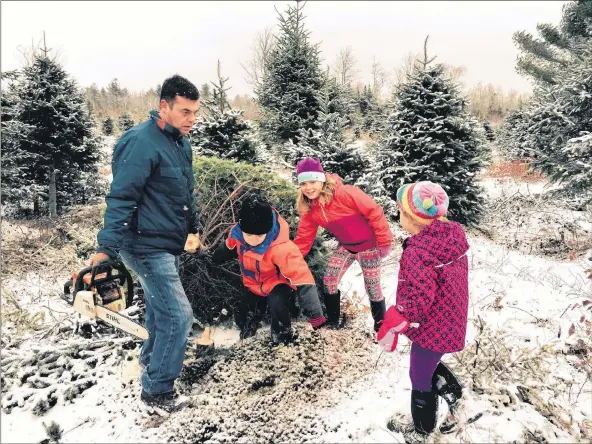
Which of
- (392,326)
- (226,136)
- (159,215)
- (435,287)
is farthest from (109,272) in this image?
(226,136)

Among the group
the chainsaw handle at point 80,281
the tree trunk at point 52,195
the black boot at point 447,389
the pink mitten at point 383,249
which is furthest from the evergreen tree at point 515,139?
the chainsaw handle at point 80,281

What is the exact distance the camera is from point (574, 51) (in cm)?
1490

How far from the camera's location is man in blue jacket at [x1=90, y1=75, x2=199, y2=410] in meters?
2.37

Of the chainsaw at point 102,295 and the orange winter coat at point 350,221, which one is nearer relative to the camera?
the chainsaw at point 102,295

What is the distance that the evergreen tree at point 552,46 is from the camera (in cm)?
1448

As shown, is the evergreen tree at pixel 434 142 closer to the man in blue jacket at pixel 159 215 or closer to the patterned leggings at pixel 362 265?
the patterned leggings at pixel 362 265

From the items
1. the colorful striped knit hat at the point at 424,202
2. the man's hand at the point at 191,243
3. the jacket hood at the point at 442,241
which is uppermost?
the colorful striped knit hat at the point at 424,202

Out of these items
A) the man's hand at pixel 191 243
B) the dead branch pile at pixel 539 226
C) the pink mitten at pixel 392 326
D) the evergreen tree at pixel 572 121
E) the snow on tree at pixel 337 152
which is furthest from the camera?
the snow on tree at pixel 337 152

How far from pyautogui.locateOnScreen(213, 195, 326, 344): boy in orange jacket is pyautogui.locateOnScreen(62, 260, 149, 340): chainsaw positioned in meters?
0.93

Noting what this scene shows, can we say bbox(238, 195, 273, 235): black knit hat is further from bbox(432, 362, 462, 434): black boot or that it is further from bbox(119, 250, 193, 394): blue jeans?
bbox(432, 362, 462, 434): black boot

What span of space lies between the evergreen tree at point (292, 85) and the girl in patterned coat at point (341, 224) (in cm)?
868

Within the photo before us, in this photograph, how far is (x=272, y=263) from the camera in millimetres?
3260

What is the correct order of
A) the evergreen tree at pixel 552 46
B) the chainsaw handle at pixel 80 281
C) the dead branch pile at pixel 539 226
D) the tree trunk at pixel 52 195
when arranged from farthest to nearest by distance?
the evergreen tree at pixel 552 46
the tree trunk at pixel 52 195
the dead branch pile at pixel 539 226
the chainsaw handle at pixel 80 281

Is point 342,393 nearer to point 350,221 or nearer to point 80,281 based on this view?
point 350,221
